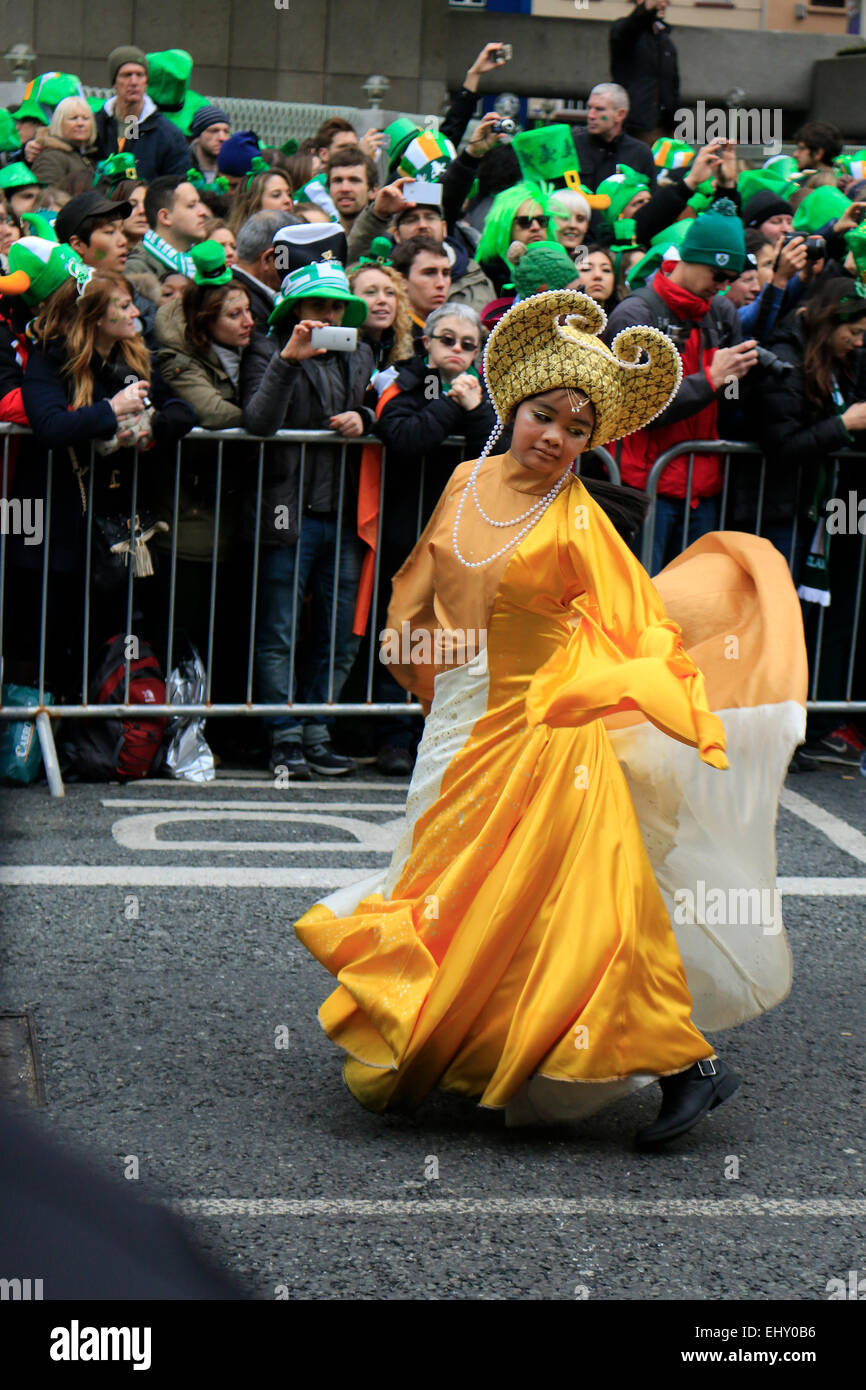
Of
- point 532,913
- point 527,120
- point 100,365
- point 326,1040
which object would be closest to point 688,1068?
point 532,913

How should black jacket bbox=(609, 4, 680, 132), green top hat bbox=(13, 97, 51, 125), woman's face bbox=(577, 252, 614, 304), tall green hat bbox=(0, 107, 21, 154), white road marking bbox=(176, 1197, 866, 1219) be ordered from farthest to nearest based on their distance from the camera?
black jacket bbox=(609, 4, 680, 132) < green top hat bbox=(13, 97, 51, 125) < tall green hat bbox=(0, 107, 21, 154) < woman's face bbox=(577, 252, 614, 304) < white road marking bbox=(176, 1197, 866, 1219)

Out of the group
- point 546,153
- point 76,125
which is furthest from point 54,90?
point 546,153

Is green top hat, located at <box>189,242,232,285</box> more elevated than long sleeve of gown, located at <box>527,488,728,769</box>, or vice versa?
green top hat, located at <box>189,242,232,285</box>

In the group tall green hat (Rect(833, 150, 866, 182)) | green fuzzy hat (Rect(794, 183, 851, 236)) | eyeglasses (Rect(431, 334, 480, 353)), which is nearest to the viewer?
eyeglasses (Rect(431, 334, 480, 353))

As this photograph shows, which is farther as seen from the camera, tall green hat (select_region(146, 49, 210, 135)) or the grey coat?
tall green hat (select_region(146, 49, 210, 135))

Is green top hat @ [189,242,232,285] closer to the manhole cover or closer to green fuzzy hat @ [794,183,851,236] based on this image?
the manhole cover

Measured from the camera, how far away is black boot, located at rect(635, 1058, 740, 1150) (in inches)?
165

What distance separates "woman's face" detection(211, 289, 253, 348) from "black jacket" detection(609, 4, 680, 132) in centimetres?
742

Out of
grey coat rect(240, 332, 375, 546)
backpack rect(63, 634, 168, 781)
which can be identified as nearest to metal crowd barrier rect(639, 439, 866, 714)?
grey coat rect(240, 332, 375, 546)

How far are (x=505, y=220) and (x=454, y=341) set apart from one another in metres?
2.31

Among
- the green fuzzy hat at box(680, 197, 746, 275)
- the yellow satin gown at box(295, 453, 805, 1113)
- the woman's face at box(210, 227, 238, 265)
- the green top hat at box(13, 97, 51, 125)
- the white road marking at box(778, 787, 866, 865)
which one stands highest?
the green top hat at box(13, 97, 51, 125)

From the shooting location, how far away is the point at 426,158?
1002cm

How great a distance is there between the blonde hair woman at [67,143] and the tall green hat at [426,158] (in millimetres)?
1914
